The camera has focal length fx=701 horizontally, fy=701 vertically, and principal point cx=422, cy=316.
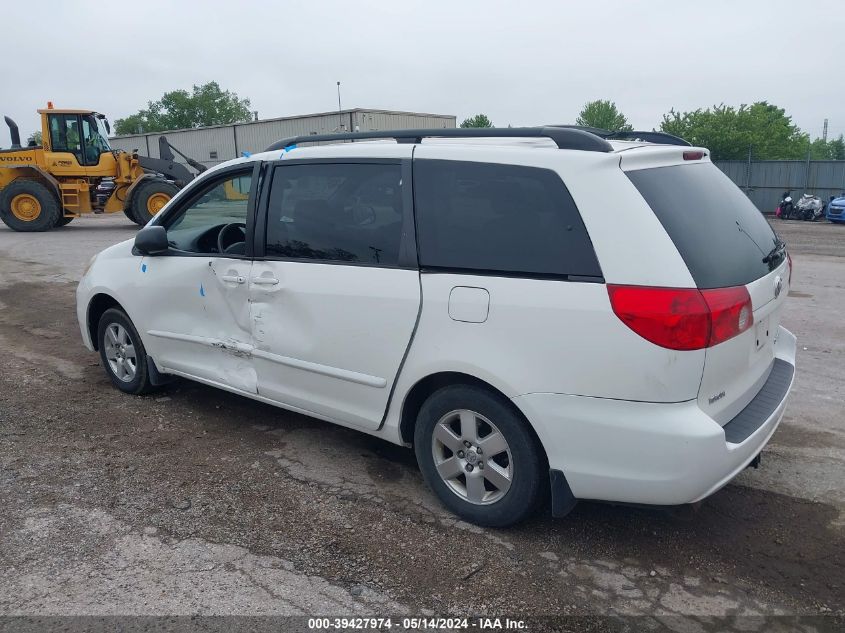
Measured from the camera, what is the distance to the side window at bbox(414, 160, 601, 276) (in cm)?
295

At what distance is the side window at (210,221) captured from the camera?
4434 mm

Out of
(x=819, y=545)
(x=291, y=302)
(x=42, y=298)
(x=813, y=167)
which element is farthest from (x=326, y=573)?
(x=813, y=167)

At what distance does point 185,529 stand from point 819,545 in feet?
9.69

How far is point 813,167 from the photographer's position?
2675 cm

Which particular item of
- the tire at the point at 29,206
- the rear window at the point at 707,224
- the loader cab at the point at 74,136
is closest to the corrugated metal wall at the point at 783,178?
the loader cab at the point at 74,136

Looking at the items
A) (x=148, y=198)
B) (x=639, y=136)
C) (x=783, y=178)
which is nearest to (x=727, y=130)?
(x=783, y=178)

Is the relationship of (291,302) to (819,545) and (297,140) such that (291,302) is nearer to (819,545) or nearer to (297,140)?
(297,140)

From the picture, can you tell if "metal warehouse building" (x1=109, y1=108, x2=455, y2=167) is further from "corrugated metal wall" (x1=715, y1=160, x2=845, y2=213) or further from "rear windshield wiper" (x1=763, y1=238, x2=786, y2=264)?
"rear windshield wiper" (x1=763, y1=238, x2=786, y2=264)

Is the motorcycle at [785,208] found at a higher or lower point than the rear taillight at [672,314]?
lower

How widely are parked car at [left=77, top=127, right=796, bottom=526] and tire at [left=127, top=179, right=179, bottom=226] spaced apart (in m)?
15.6

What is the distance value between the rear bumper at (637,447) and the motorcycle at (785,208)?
84.4 feet

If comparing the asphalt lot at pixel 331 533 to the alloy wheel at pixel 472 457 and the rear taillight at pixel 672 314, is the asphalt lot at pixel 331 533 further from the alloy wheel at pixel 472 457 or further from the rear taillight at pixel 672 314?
the rear taillight at pixel 672 314

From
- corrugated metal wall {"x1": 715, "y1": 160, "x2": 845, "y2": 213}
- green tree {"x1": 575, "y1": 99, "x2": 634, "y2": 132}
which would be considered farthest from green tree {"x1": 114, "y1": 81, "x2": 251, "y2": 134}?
corrugated metal wall {"x1": 715, "y1": 160, "x2": 845, "y2": 213}

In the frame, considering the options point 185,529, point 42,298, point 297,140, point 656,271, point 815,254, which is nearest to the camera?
point 656,271
